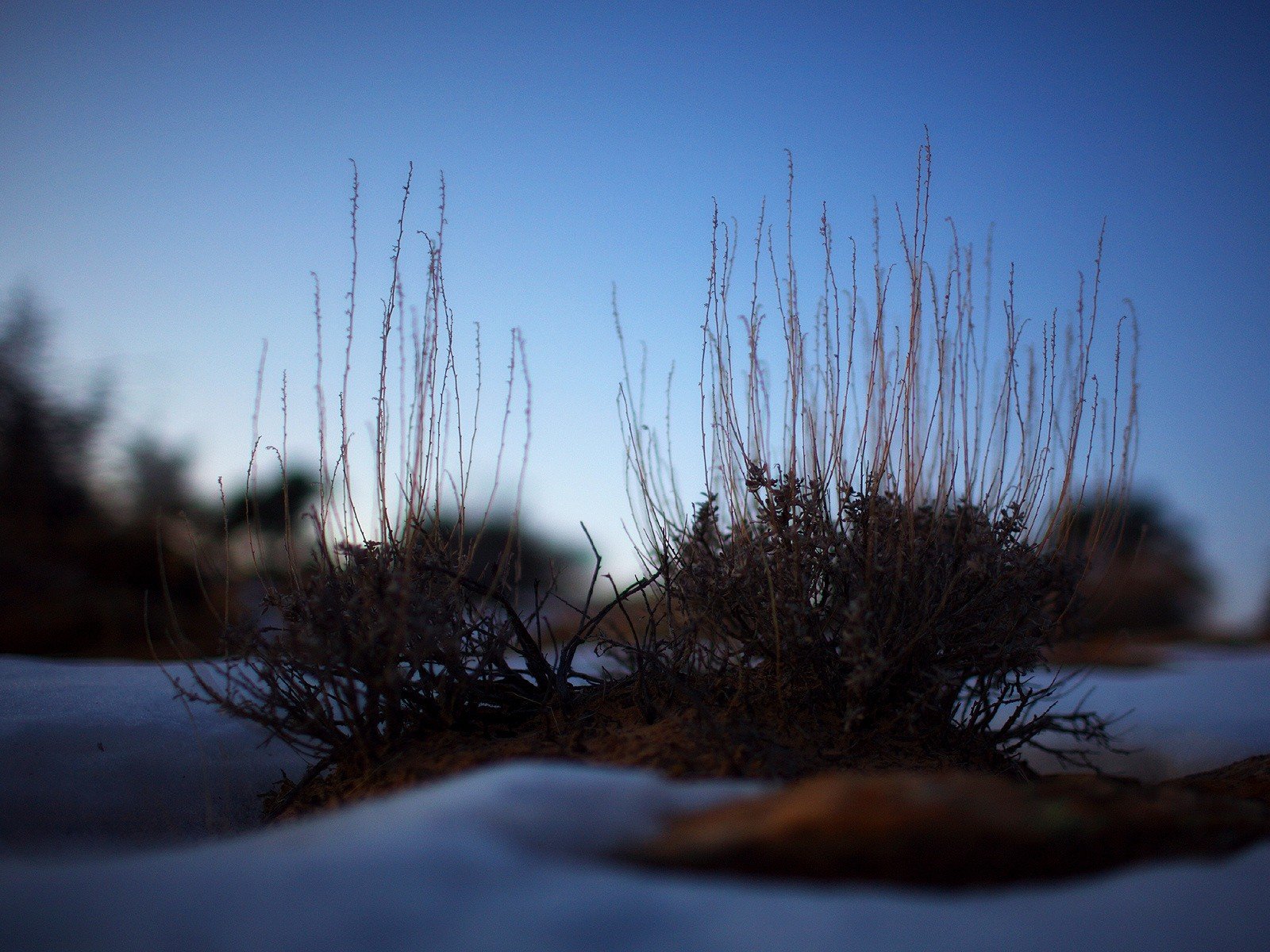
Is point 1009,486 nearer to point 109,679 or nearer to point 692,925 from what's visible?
point 692,925

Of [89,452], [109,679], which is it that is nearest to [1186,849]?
[109,679]

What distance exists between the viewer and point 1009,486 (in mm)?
2932

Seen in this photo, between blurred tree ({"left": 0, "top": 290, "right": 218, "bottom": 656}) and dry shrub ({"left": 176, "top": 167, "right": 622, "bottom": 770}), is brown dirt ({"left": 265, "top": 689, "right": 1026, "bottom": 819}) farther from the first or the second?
blurred tree ({"left": 0, "top": 290, "right": 218, "bottom": 656})

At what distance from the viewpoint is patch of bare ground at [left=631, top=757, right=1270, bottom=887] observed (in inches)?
54.1

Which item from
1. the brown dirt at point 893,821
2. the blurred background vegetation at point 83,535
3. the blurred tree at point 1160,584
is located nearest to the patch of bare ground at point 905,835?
the brown dirt at point 893,821

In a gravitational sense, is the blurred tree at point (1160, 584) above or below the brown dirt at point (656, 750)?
above

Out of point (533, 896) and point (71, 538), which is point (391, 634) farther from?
point (71, 538)

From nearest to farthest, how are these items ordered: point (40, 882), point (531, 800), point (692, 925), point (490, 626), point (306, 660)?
point (692, 925), point (40, 882), point (531, 800), point (306, 660), point (490, 626)

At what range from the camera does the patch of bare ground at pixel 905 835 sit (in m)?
1.37

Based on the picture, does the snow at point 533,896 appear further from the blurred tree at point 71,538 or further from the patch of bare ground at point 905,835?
the blurred tree at point 71,538

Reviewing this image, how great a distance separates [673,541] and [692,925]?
1898 millimetres

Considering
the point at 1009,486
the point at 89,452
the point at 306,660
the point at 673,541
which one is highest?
the point at 89,452

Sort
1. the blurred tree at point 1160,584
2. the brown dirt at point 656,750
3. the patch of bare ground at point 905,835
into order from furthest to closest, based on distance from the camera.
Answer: the blurred tree at point 1160,584 → the brown dirt at point 656,750 → the patch of bare ground at point 905,835

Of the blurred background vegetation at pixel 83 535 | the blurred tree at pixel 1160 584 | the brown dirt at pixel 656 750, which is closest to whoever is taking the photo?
the brown dirt at pixel 656 750
